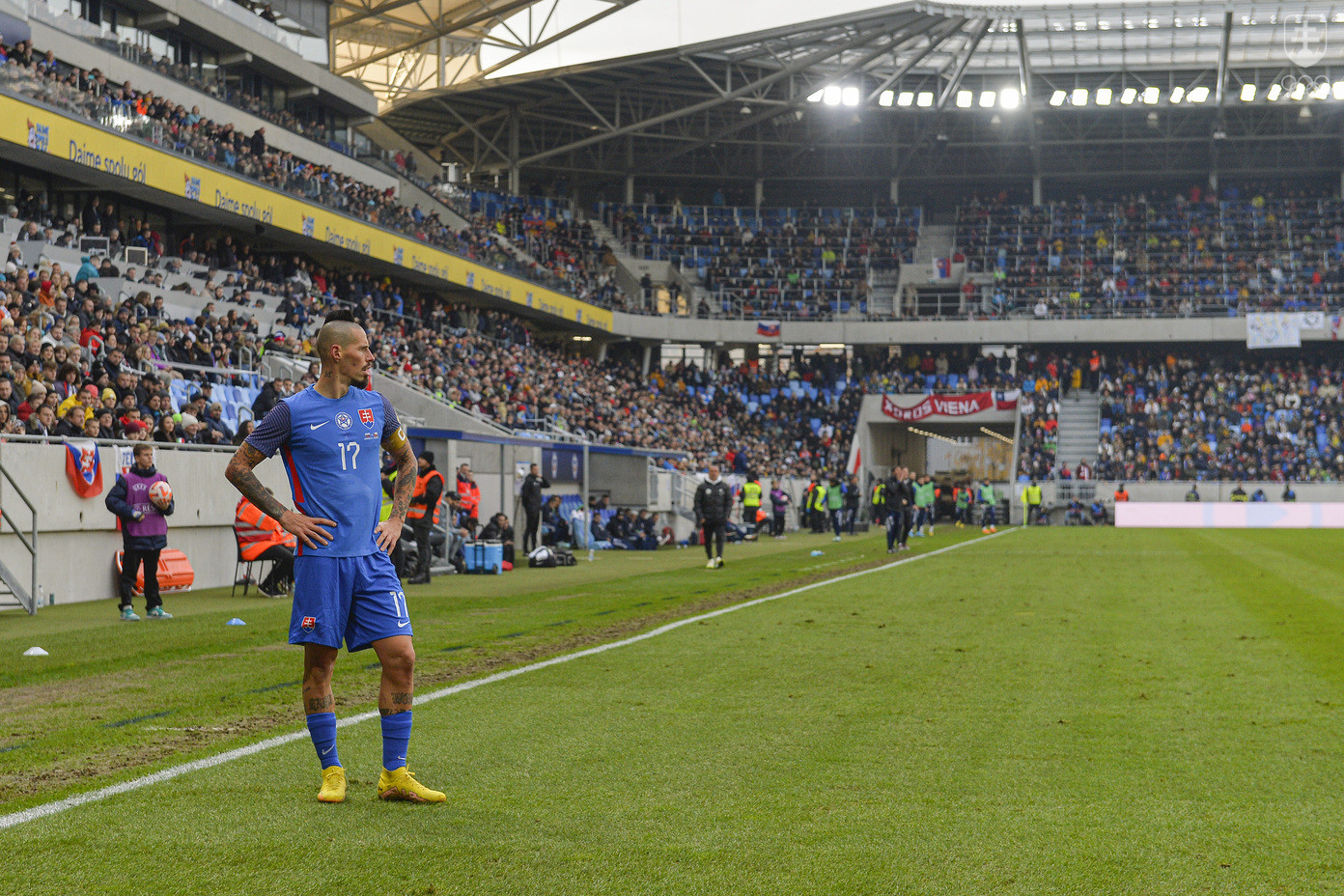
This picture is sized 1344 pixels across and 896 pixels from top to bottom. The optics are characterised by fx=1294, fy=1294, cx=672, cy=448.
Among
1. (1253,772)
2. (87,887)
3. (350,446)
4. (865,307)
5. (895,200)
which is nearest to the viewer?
(87,887)

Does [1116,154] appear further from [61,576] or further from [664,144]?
[61,576]

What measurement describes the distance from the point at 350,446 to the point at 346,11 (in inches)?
1880

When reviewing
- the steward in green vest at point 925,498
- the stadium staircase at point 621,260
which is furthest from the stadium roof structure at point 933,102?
the steward in green vest at point 925,498

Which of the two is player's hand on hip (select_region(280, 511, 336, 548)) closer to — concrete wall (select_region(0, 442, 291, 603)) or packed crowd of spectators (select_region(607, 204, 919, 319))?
concrete wall (select_region(0, 442, 291, 603))

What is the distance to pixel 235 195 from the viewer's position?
33.8 metres

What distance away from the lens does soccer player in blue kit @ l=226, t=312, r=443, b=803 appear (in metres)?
5.56

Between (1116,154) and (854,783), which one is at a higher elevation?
(1116,154)

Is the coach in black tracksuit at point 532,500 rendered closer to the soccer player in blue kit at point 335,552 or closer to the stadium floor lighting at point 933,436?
the soccer player in blue kit at point 335,552

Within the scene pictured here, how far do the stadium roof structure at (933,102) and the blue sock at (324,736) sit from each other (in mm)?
47841

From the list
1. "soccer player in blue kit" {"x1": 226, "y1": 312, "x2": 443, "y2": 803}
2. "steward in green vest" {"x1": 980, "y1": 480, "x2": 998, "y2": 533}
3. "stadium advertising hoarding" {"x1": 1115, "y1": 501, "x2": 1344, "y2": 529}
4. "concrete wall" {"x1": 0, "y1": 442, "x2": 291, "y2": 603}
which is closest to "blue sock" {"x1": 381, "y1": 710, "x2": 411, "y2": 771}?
"soccer player in blue kit" {"x1": 226, "y1": 312, "x2": 443, "y2": 803}

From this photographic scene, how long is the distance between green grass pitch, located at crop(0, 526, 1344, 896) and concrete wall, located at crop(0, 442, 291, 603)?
2.49m

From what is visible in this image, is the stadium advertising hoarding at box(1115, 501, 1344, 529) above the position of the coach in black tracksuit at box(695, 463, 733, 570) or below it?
below

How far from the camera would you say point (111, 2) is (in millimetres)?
34062

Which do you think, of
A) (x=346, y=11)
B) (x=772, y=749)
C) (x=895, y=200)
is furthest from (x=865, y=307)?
(x=772, y=749)
